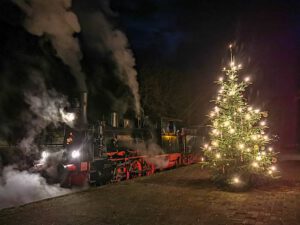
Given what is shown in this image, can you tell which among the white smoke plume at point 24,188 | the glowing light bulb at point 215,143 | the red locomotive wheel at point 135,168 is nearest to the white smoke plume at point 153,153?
the red locomotive wheel at point 135,168

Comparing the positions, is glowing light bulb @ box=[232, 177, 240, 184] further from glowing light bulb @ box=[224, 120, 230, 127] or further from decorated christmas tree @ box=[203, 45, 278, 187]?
glowing light bulb @ box=[224, 120, 230, 127]

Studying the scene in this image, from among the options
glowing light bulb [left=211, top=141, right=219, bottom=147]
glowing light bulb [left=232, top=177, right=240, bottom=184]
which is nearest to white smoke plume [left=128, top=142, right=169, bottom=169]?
glowing light bulb [left=211, top=141, right=219, bottom=147]

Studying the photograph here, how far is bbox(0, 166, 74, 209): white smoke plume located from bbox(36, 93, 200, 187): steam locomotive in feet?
1.56

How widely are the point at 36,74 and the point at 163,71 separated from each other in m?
10.7

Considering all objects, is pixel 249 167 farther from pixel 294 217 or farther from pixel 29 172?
pixel 29 172

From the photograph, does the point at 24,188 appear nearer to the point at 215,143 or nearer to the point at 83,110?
the point at 83,110

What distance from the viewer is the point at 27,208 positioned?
7180 mm

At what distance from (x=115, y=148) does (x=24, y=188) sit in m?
3.84

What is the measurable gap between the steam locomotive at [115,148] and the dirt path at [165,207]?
1.84m

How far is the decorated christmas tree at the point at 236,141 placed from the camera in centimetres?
927

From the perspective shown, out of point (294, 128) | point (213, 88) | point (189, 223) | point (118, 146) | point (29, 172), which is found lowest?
point (189, 223)

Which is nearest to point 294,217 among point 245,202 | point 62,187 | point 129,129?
point 245,202

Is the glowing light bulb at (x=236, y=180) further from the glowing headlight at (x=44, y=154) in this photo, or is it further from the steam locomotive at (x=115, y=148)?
the glowing headlight at (x=44, y=154)

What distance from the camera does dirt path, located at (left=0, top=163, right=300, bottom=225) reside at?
611cm
